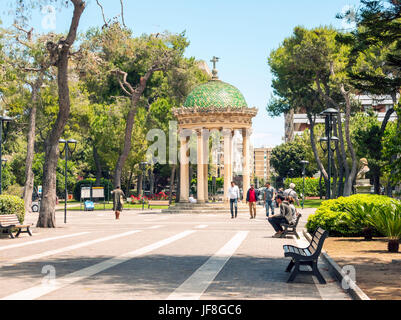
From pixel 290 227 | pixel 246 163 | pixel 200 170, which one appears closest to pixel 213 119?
pixel 200 170

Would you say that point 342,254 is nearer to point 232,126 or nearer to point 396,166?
point 396,166

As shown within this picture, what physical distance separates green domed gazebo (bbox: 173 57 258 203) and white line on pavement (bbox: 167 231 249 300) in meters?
24.0

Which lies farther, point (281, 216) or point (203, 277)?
point (281, 216)

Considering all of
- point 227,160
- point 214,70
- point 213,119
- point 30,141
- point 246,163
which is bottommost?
point 246,163

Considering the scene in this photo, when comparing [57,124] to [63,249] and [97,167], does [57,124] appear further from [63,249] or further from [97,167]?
[97,167]

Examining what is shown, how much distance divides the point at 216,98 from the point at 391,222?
1056 inches

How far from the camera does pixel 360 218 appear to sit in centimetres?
1672

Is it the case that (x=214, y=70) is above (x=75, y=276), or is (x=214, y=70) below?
above

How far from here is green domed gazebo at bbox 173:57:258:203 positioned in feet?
127

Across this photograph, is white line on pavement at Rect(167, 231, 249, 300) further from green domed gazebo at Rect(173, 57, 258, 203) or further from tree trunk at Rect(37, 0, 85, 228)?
green domed gazebo at Rect(173, 57, 258, 203)

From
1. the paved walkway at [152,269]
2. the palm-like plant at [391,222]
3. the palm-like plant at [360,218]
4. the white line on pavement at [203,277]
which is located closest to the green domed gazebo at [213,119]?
the paved walkway at [152,269]

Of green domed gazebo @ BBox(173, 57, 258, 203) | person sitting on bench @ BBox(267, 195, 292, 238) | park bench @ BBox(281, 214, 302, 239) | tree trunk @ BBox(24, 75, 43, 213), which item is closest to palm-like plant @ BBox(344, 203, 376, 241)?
park bench @ BBox(281, 214, 302, 239)
